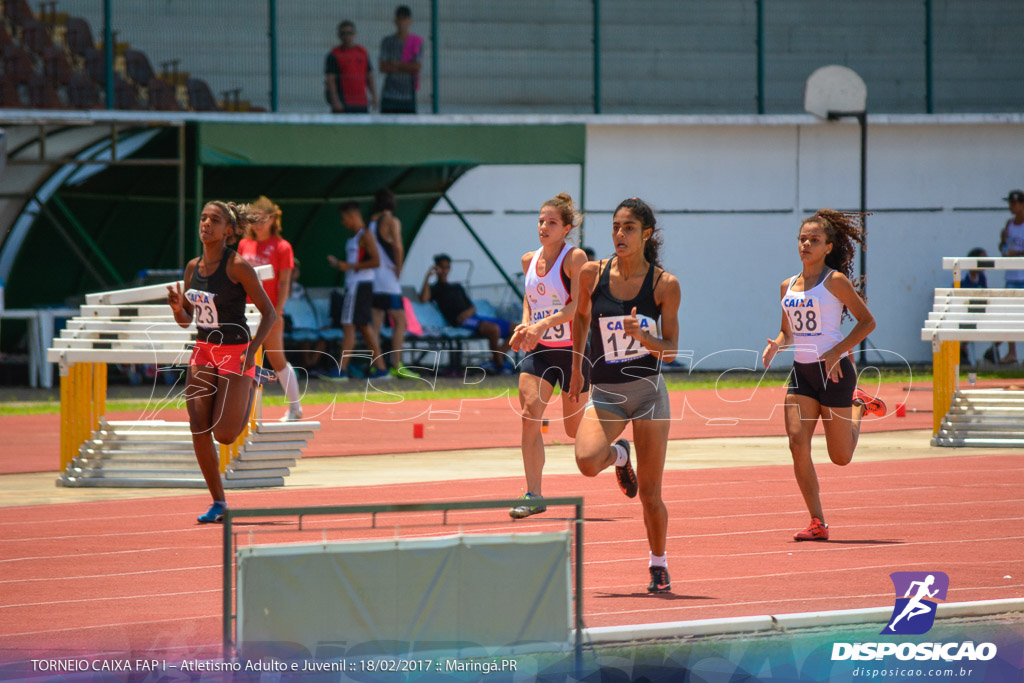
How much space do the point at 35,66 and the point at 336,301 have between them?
227 inches

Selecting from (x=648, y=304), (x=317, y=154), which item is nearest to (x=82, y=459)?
(x=648, y=304)

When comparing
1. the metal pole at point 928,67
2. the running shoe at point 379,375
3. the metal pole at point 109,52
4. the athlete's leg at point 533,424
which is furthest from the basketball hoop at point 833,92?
the athlete's leg at point 533,424

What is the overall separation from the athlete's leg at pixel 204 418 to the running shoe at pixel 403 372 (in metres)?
9.95

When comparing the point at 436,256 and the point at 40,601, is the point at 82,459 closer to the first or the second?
the point at 40,601

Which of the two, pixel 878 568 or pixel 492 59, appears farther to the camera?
pixel 492 59

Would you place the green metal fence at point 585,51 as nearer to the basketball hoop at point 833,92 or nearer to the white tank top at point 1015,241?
the basketball hoop at point 833,92

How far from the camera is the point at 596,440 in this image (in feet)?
24.4

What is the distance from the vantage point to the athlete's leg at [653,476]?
7.30 m

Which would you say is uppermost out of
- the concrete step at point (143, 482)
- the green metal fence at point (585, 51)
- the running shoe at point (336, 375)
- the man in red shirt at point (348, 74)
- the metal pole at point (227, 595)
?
the green metal fence at point (585, 51)

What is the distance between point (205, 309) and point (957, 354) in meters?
→ 8.16

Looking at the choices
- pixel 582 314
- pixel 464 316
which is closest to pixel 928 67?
pixel 464 316

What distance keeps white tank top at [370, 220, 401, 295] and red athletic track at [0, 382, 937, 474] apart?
1.32 meters

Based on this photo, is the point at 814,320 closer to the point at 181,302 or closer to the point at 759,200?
the point at 181,302

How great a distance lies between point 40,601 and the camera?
737cm
